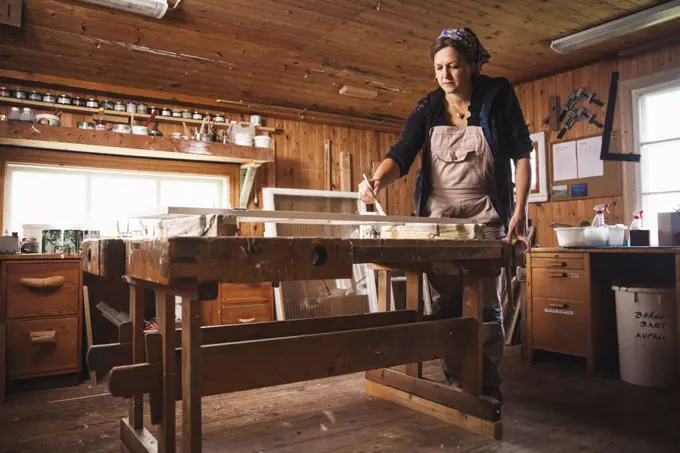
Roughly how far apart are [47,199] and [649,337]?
4165mm

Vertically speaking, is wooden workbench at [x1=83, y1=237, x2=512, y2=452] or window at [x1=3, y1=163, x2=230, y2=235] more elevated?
window at [x1=3, y1=163, x2=230, y2=235]

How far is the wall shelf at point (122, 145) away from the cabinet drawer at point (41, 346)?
1233 mm

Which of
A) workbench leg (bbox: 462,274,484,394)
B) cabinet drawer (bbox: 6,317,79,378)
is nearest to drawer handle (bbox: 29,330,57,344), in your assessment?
cabinet drawer (bbox: 6,317,79,378)

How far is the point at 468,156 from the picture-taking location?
2121 mm

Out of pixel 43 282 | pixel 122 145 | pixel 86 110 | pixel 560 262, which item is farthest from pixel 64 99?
pixel 560 262

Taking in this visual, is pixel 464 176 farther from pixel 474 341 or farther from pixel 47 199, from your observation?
pixel 47 199

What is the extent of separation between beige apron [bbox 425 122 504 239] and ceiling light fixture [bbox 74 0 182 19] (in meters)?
1.77

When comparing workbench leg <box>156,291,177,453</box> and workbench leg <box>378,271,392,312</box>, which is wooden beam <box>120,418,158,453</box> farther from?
workbench leg <box>378,271,392,312</box>

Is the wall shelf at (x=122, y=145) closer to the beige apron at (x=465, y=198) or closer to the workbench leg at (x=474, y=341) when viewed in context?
the beige apron at (x=465, y=198)

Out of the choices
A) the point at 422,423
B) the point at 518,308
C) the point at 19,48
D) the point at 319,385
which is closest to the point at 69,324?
the point at 319,385

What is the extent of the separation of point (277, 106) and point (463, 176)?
2898 millimetres

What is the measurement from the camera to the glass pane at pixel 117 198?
13.0ft

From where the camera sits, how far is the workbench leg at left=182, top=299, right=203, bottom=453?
1.33m

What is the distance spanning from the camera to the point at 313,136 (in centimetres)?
501
